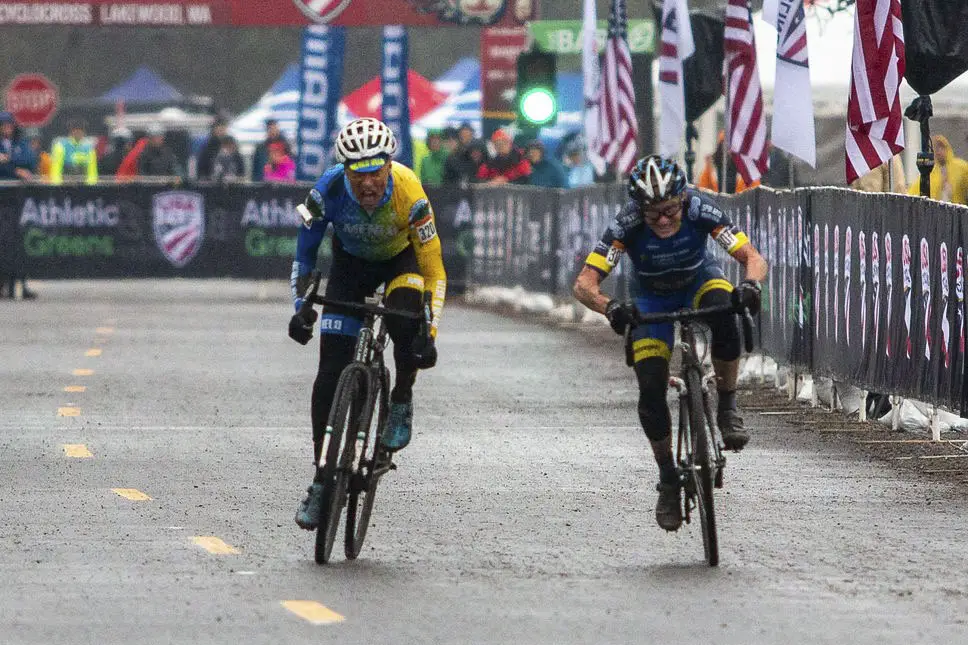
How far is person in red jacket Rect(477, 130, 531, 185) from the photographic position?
33.8 meters

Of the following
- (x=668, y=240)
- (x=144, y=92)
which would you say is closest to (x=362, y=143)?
(x=668, y=240)

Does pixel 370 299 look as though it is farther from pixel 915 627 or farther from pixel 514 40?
pixel 514 40

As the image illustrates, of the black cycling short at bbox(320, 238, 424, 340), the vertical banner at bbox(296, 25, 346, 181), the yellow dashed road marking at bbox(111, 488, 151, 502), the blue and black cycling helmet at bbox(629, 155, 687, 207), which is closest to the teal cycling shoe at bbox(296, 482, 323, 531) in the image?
the black cycling short at bbox(320, 238, 424, 340)

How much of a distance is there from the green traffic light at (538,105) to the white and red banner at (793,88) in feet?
39.3

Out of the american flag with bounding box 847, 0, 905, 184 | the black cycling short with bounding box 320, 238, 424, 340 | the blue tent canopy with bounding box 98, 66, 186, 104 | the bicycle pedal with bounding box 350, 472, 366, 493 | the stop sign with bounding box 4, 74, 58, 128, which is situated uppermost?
the blue tent canopy with bounding box 98, 66, 186, 104

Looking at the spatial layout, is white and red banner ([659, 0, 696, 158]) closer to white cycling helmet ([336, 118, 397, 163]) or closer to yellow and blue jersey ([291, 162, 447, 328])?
yellow and blue jersey ([291, 162, 447, 328])

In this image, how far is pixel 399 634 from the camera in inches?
317

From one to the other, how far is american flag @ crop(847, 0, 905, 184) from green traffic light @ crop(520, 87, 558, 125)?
1477 cm

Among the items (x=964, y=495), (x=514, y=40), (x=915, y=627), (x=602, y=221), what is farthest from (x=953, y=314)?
(x=514, y=40)

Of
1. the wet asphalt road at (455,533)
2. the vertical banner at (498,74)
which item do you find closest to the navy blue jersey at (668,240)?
the wet asphalt road at (455,533)

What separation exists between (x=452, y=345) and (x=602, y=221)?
10.9ft

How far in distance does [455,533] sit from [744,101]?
36.5 feet

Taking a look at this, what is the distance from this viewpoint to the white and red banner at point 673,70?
2381cm

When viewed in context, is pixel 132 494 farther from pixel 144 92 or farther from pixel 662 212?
pixel 144 92
